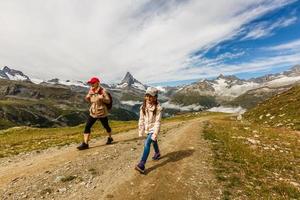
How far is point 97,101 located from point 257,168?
36.7 feet

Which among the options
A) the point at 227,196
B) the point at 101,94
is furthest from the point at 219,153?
the point at 101,94

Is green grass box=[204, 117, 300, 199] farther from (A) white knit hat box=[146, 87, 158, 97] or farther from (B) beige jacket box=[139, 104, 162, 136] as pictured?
(A) white knit hat box=[146, 87, 158, 97]

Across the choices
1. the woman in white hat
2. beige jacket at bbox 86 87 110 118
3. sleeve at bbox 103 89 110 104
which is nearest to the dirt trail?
the woman in white hat

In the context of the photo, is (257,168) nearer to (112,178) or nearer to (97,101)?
(112,178)

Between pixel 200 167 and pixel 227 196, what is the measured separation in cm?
352

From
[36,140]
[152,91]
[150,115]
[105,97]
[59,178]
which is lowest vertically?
[59,178]

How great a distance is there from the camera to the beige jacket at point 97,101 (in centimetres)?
2038

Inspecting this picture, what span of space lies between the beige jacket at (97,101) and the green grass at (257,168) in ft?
27.0

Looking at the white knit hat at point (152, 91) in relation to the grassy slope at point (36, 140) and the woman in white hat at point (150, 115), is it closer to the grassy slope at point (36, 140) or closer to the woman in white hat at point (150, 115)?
the woman in white hat at point (150, 115)

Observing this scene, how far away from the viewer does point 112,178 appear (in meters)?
13.5

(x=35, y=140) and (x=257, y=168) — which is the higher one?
(x=35, y=140)

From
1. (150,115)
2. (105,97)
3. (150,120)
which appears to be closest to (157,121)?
(150,120)

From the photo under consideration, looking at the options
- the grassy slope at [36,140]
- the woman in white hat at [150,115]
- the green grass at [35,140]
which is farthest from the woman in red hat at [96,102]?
the grassy slope at [36,140]

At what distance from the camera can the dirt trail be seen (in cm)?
1175
